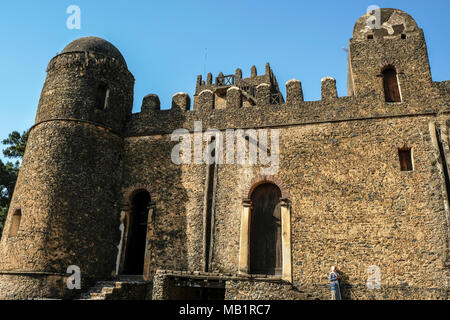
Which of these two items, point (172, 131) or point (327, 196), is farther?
point (172, 131)

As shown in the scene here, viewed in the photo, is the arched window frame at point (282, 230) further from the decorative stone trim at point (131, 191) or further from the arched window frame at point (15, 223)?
the arched window frame at point (15, 223)

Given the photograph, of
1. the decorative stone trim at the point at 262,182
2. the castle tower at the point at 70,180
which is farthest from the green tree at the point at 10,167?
the decorative stone trim at the point at 262,182

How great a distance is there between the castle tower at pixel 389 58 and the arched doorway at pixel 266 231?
14.5 ft

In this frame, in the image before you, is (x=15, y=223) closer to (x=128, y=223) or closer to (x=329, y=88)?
(x=128, y=223)

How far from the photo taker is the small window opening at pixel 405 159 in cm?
1133

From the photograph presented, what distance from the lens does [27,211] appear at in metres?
11.4

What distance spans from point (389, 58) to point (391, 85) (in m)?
0.93

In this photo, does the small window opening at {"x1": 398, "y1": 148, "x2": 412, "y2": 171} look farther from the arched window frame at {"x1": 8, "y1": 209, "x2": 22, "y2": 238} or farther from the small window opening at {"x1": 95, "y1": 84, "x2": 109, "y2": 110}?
the arched window frame at {"x1": 8, "y1": 209, "x2": 22, "y2": 238}

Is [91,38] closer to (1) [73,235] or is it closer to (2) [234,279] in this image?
(1) [73,235]

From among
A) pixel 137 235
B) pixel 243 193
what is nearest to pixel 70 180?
pixel 137 235

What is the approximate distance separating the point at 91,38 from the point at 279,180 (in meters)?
8.76

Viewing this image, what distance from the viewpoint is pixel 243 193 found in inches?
483

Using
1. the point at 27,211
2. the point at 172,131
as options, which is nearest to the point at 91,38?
the point at 172,131

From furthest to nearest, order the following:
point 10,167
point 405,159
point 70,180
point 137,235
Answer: point 10,167
point 137,235
point 70,180
point 405,159
